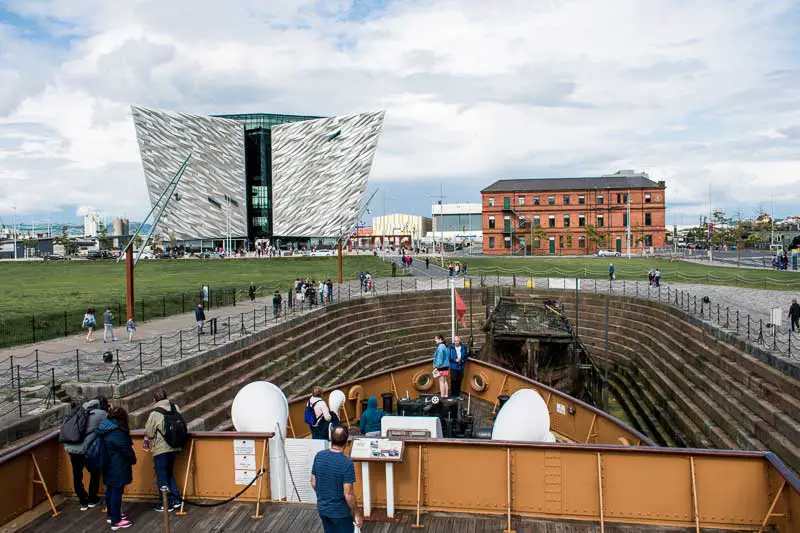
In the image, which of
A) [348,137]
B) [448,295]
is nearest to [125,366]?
[448,295]

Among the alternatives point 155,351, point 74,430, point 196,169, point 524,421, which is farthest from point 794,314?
point 196,169

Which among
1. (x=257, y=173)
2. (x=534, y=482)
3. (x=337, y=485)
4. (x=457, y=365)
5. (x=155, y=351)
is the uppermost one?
(x=257, y=173)

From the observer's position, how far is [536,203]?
92688 mm

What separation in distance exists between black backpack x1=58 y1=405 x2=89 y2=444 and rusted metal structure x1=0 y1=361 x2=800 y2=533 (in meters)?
0.49

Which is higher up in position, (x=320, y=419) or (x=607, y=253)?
(x=607, y=253)

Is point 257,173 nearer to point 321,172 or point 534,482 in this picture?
point 321,172

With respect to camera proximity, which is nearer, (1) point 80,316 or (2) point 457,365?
(2) point 457,365

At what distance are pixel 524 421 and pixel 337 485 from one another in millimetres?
3335

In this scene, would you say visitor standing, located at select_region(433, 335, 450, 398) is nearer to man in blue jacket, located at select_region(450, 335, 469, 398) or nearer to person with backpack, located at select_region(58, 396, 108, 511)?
man in blue jacket, located at select_region(450, 335, 469, 398)

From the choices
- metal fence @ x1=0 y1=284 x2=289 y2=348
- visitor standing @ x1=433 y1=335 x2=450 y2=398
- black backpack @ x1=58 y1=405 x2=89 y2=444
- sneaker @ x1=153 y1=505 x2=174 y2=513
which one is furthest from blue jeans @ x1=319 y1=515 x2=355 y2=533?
metal fence @ x1=0 y1=284 x2=289 y2=348

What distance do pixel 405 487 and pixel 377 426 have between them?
2.40m

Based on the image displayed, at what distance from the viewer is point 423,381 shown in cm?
1586

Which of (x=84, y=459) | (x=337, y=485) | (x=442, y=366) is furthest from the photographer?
(x=442, y=366)

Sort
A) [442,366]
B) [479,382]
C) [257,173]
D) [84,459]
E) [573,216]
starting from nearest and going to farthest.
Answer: [84,459]
[442,366]
[479,382]
[573,216]
[257,173]
